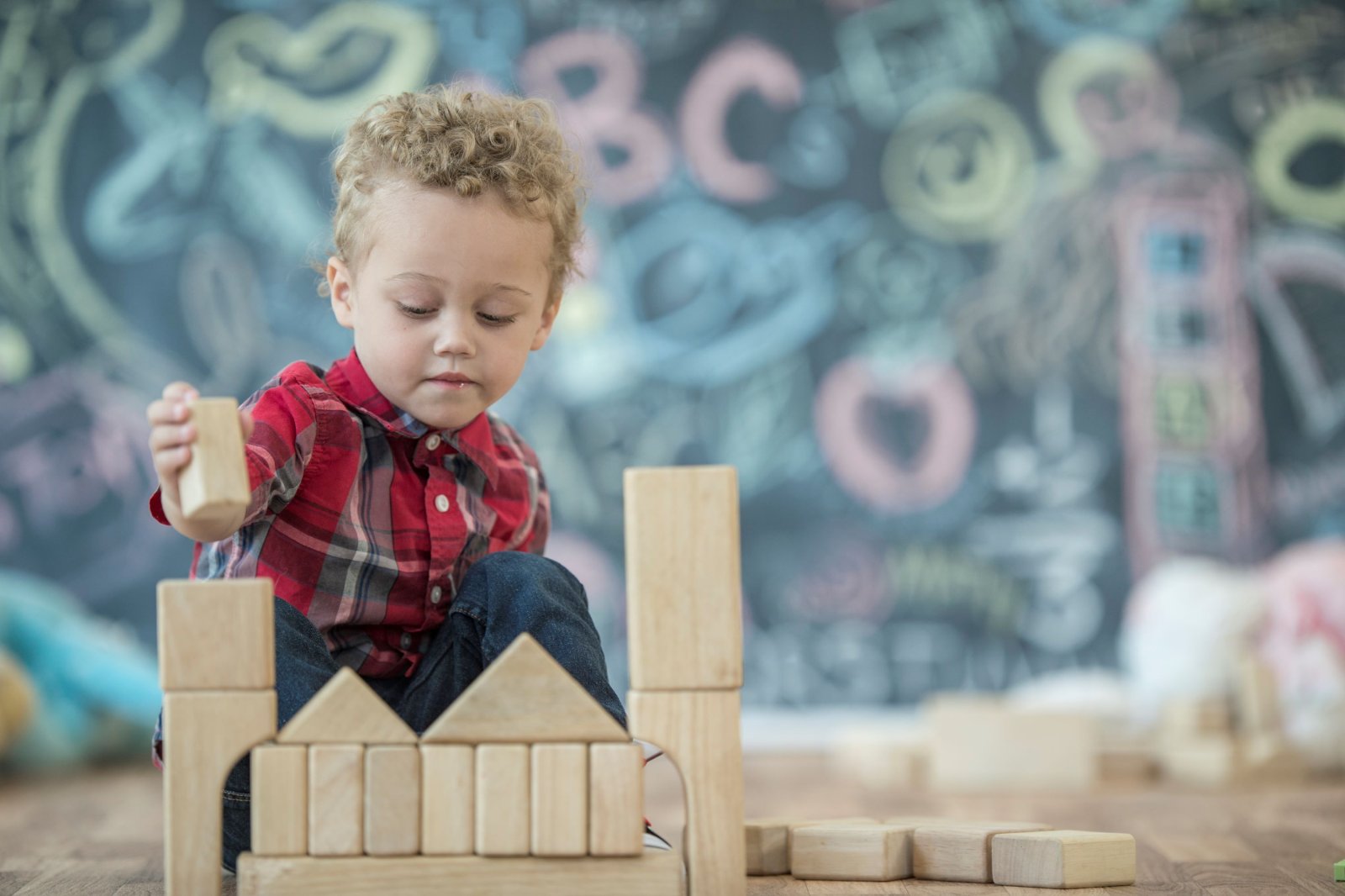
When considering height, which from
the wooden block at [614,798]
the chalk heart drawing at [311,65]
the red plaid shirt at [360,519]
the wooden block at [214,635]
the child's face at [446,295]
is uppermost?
the chalk heart drawing at [311,65]

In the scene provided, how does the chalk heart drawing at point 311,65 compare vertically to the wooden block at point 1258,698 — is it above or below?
above

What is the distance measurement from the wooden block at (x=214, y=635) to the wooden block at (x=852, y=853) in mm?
443

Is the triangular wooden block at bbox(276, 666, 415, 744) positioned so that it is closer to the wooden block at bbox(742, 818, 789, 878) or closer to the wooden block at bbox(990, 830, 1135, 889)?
the wooden block at bbox(742, 818, 789, 878)

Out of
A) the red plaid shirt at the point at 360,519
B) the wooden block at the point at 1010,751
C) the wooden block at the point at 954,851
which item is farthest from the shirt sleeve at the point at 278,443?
the wooden block at the point at 1010,751

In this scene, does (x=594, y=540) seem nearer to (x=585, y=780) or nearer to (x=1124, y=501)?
(x=1124, y=501)

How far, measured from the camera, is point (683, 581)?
89 cm

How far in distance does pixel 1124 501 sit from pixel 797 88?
3.19ft

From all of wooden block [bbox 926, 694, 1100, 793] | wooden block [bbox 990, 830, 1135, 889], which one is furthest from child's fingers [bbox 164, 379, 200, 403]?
wooden block [bbox 926, 694, 1100, 793]

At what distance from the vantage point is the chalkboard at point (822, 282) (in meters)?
2.67

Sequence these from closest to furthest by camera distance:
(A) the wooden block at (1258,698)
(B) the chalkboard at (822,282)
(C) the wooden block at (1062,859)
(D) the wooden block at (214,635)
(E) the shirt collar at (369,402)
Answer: (D) the wooden block at (214,635) → (C) the wooden block at (1062,859) → (E) the shirt collar at (369,402) → (A) the wooden block at (1258,698) → (B) the chalkboard at (822,282)

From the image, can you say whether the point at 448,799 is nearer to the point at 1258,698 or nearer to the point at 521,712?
the point at 521,712

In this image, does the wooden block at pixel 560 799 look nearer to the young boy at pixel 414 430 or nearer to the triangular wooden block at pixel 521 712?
the triangular wooden block at pixel 521 712

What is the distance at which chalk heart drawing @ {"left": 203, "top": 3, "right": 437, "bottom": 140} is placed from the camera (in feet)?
8.80

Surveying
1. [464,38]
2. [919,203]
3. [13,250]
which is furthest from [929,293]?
[13,250]
